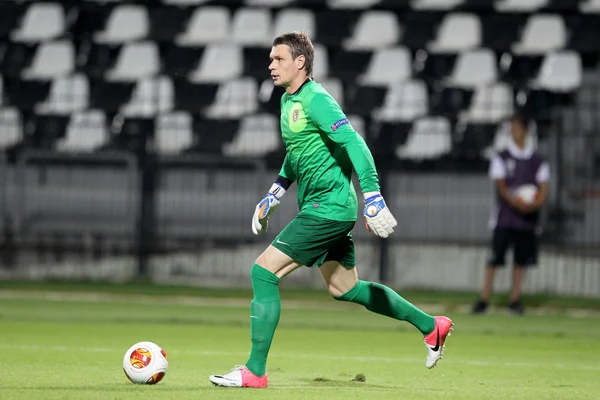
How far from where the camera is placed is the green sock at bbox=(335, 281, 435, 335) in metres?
6.72

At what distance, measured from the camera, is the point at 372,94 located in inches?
747

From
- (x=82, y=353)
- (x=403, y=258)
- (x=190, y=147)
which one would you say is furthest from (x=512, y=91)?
(x=82, y=353)

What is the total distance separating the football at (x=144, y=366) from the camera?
6.12m

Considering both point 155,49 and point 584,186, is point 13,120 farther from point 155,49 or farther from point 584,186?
point 584,186

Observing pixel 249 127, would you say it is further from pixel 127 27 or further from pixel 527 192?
pixel 527 192

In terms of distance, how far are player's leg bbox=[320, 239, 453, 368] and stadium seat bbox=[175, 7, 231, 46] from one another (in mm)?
14076

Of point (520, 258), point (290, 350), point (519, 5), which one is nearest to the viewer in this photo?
point (290, 350)

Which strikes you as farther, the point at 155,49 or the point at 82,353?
the point at 155,49

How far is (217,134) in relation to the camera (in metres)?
19.0

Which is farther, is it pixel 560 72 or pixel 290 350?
pixel 560 72

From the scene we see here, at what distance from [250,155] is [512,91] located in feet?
15.5

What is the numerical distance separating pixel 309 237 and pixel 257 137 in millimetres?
11839

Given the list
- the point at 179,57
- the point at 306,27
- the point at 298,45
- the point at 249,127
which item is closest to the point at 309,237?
the point at 298,45

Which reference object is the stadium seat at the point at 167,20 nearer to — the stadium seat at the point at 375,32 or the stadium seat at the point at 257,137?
the stadium seat at the point at 257,137
